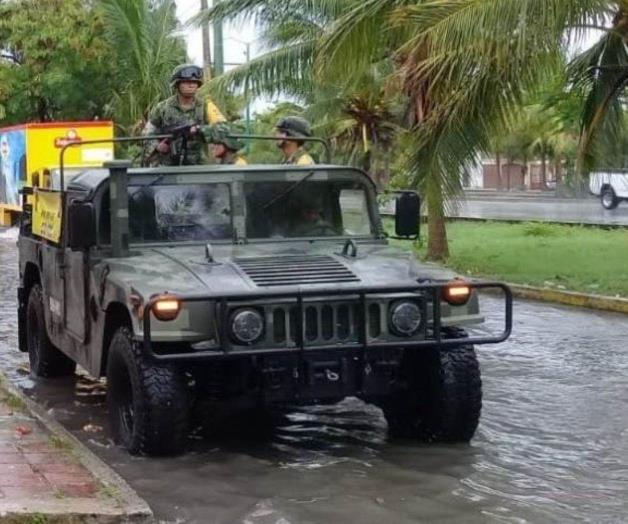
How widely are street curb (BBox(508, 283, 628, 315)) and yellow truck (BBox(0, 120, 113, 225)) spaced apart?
9.64m

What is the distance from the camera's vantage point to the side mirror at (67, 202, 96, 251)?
7.45 meters

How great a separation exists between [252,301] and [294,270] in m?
0.59

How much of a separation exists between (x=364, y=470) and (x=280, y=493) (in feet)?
2.20

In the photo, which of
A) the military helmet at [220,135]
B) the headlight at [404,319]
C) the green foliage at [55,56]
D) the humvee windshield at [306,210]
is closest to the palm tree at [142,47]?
the green foliage at [55,56]

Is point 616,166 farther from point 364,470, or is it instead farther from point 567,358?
point 364,470

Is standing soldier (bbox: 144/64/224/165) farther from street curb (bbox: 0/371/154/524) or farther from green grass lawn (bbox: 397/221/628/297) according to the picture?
green grass lawn (bbox: 397/221/628/297)

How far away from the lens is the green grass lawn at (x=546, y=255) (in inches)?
622

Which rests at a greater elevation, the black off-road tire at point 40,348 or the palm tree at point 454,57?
the palm tree at point 454,57

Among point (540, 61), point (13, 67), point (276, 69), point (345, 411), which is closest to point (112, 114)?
point (13, 67)

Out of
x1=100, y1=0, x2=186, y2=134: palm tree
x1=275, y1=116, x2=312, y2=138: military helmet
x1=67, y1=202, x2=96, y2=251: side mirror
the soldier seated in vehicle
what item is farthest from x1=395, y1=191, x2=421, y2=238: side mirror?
x1=100, y1=0, x2=186, y2=134: palm tree

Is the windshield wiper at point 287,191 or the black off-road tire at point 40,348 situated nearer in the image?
the windshield wiper at point 287,191

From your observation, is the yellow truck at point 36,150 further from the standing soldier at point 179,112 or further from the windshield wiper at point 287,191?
the windshield wiper at point 287,191

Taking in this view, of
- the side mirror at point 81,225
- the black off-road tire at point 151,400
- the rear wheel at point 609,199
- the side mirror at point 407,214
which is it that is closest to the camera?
the black off-road tire at point 151,400

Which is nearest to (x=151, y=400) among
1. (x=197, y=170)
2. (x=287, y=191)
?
(x=197, y=170)
